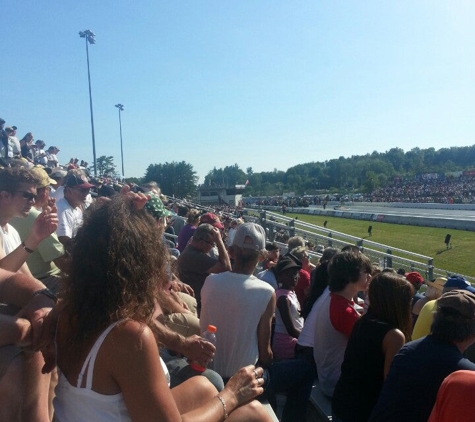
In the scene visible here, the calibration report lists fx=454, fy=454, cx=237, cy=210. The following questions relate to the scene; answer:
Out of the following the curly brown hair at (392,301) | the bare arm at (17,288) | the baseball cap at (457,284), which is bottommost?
the baseball cap at (457,284)

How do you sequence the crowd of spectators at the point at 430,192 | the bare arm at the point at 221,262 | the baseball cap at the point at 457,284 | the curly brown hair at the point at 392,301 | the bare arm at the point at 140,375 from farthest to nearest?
the crowd of spectators at the point at 430,192, the bare arm at the point at 221,262, the baseball cap at the point at 457,284, the curly brown hair at the point at 392,301, the bare arm at the point at 140,375

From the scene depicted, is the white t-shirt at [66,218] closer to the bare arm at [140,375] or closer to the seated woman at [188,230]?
the seated woman at [188,230]

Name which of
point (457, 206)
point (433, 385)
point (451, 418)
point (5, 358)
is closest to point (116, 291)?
point (5, 358)

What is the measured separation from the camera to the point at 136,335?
1.72 metres

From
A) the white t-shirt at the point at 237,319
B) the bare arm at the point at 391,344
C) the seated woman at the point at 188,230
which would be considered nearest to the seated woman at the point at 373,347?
the bare arm at the point at 391,344

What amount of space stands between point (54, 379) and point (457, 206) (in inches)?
2613

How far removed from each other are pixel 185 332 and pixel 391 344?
1454 millimetres

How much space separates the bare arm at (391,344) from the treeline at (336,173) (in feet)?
285

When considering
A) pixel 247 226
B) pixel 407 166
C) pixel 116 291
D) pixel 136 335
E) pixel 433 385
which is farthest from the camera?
pixel 407 166

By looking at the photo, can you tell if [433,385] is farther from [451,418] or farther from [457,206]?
[457,206]

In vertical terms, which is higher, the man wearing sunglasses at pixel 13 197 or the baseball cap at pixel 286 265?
the man wearing sunglasses at pixel 13 197

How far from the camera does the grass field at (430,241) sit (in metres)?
26.8

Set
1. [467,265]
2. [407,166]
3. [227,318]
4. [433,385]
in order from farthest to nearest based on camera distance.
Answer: [407,166] → [467,265] → [227,318] → [433,385]

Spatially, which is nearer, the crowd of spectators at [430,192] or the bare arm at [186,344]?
the bare arm at [186,344]
